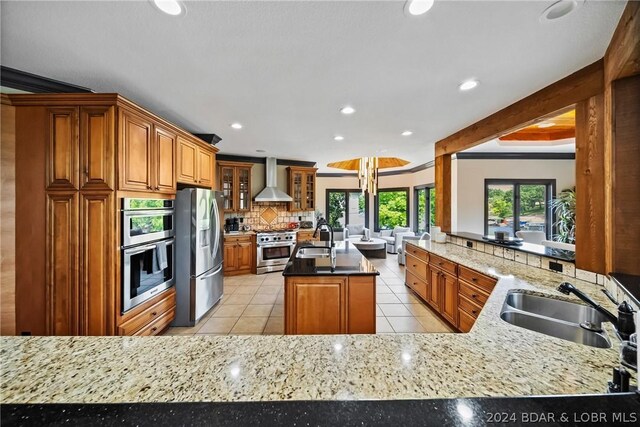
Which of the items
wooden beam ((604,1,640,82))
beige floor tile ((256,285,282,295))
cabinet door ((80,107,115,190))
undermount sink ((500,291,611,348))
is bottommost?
beige floor tile ((256,285,282,295))

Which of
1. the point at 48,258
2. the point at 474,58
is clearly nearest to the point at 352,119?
the point at 474,58

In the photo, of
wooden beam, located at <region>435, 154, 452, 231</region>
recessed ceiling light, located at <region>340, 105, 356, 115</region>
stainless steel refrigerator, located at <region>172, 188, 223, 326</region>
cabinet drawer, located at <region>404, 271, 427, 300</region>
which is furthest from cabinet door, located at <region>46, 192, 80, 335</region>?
wooden beam, located at <region>435, 154, 452, 231</region>

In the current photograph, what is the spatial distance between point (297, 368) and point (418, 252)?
3365 mm

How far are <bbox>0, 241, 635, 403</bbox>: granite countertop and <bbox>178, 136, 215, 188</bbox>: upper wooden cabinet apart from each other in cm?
233

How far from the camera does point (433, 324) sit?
3033mm

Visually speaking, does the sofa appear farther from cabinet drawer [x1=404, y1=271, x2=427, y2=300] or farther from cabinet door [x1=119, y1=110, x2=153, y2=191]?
cabinet door [x1=119, y1=110, x2=153, y2=191]

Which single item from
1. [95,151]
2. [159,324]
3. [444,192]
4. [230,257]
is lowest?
[159,324]

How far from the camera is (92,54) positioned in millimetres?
1798

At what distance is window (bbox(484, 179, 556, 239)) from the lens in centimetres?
548

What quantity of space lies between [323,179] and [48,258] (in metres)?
7.23

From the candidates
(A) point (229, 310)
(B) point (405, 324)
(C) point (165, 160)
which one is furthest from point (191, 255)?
(B) point (405, 324)

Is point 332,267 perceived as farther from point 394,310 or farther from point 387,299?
point 387,299

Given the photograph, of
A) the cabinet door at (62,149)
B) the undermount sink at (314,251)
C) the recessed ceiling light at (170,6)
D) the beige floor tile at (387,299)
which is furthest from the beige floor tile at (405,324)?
the cabinet door at (62,149)

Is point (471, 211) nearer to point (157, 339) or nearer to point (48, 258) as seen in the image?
point (157, 339)
